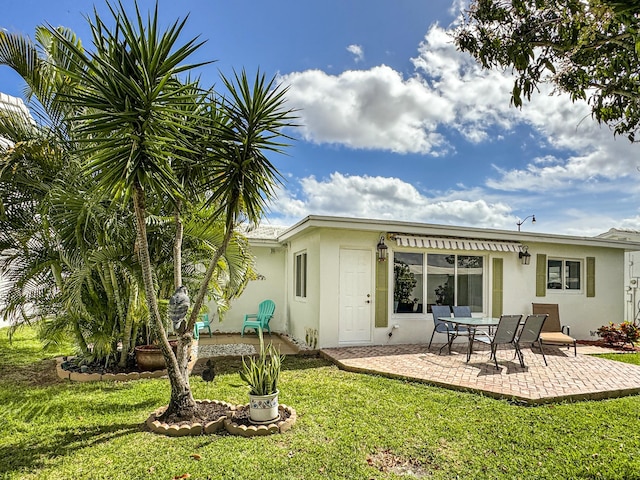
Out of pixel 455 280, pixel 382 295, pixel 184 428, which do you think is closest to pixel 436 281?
pixel 455 280

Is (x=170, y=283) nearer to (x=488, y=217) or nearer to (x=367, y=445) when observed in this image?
(x=367, y=445)

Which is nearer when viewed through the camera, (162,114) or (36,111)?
(162,114)

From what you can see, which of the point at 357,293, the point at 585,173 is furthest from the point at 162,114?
the point at 585,173

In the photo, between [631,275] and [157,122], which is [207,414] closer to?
[157,122]

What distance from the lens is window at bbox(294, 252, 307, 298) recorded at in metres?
12.5

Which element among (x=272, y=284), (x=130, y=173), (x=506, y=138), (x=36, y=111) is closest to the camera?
(x=130, y=173)

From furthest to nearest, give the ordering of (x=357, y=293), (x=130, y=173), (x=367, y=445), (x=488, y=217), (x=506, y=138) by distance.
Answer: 1. (x=488, y=217)
2. (x=506, y=138)
3. (x=357, y=293)
4. (x=367, y=445)
5. (x=130, y=173)

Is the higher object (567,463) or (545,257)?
(545,257)

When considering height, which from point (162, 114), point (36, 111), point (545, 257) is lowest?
point (545, 257)

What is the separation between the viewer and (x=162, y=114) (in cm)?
462

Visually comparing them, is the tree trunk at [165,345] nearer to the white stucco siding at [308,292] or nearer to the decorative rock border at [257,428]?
the decorative rock border at [257,428]

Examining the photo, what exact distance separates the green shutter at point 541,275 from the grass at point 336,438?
21.8 feet

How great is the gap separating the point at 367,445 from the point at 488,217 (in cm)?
2148

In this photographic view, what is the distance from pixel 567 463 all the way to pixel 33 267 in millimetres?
9582
